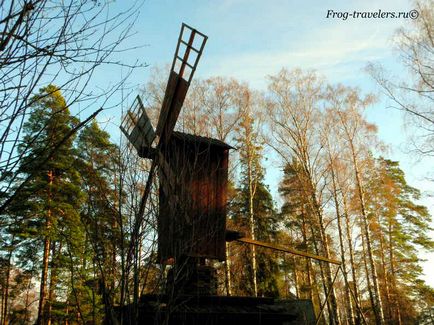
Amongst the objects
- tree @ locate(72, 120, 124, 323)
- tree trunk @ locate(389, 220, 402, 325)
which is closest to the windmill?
tree @ locate(72, 120, 124, 323)

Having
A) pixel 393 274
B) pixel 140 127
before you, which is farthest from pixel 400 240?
pixel 140 127

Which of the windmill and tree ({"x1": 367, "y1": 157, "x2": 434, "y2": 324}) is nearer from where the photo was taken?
the windmill

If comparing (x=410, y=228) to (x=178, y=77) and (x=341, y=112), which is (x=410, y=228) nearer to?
(x=341, y=112)

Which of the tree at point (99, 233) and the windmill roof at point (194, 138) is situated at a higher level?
the windmill roof at point (194, 138)

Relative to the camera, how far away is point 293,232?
28.6m

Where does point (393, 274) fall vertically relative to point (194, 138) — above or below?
below

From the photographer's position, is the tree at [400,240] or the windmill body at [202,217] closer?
the windmill body at [202,217]

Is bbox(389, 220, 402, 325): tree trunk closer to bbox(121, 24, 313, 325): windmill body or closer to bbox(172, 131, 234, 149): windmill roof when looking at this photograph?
bbox(121, 24, 313, 325): windmill body

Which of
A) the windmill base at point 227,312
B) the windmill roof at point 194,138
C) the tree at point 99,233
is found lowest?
the windmill base at point 227,312

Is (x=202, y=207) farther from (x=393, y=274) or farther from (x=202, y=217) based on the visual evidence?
(x=393, y=274)

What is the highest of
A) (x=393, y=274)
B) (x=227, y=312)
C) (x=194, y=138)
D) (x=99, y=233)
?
(x=194, y=138)

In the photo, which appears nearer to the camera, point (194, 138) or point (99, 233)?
point (99, 233)

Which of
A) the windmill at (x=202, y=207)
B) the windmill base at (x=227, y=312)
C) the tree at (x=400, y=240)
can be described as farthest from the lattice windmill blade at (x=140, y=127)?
the tree at (x=400, y=240)

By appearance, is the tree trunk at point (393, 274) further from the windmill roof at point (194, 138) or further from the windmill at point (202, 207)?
the windmill roof at point (194, 138)
